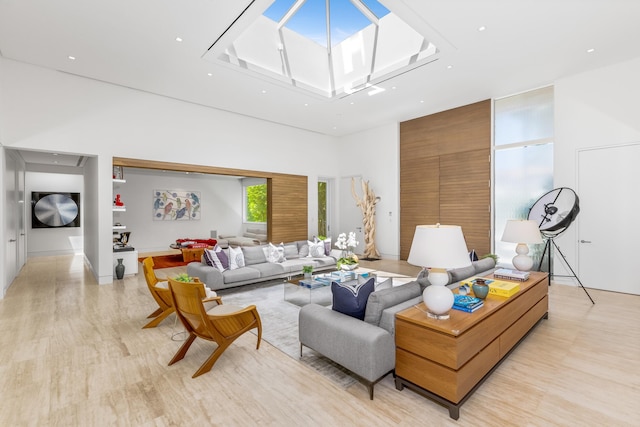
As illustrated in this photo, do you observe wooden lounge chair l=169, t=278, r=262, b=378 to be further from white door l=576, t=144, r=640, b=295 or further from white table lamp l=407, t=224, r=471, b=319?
white door l=576, t=144, r=640, b=295

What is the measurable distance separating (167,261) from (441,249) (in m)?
Result: 8.40

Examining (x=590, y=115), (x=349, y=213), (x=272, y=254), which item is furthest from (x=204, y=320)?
(x=349, y=213)

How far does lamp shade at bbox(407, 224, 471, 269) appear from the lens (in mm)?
2162

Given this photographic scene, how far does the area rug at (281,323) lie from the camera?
2.69 metres

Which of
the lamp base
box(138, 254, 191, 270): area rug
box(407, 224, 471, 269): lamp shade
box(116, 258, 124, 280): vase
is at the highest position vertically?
box(407, 224, 471, 269): lamp shade

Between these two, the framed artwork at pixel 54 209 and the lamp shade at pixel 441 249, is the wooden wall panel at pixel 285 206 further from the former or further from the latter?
the lamp shade at pixel 441 249

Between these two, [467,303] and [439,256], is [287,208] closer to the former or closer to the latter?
[467,303]

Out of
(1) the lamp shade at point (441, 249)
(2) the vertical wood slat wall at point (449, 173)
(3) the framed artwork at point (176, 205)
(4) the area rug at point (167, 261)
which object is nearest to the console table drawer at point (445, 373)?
(1) the lamp shade at point (441, 249)

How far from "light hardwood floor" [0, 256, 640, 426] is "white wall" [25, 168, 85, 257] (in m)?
6.90

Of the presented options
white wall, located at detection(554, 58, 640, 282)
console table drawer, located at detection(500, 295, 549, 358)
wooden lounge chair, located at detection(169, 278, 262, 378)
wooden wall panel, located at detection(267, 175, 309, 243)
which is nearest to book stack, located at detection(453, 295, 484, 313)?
console table drawer, located at detection(500, 295, 549, 358)

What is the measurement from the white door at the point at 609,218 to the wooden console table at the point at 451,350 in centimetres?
420

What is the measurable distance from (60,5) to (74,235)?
8.51 m

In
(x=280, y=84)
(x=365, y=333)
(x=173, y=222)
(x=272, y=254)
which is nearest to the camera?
(x=365, y=333)

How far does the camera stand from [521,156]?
20.8 feet
